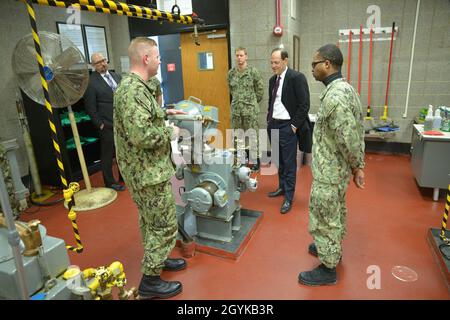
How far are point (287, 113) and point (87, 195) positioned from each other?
2.60m

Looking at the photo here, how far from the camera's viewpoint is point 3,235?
126 centimetres

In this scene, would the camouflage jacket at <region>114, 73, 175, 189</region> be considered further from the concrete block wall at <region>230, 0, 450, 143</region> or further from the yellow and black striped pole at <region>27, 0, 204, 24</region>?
the concrete block wall at <region>230, 0, 450, 143</region>

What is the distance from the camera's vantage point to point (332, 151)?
6.58 ft

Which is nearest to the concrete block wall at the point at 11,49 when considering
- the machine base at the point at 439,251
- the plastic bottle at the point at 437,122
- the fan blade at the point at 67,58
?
the fan blade at the point at 67,58

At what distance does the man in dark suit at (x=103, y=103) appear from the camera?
381 centimetres

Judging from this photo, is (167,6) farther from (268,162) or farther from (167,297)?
(167,297)

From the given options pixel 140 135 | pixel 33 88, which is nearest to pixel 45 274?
pixel 140 135

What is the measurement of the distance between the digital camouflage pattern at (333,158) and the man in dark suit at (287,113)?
1.11 meters

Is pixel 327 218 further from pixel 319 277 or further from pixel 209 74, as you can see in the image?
pixel 209 74

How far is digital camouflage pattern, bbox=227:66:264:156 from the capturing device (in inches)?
171

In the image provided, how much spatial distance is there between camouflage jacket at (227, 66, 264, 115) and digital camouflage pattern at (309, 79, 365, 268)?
7.92ft

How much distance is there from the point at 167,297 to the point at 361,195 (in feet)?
8.45

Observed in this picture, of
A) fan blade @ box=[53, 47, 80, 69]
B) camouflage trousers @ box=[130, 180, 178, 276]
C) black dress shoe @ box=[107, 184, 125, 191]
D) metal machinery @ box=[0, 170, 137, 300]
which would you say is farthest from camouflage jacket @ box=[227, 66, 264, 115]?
metal machinery @ box=[0, 170, 137, 300]

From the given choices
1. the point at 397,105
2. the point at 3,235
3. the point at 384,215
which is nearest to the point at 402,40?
the point at 397,105
